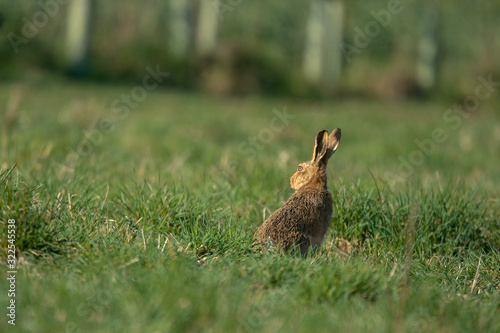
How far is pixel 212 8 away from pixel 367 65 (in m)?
5.89

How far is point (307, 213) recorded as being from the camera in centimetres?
341

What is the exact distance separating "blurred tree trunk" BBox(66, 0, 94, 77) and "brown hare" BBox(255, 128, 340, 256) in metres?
13.3

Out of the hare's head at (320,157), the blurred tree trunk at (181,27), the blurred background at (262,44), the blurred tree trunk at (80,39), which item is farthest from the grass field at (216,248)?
the blurred tree trunk at (181,27)

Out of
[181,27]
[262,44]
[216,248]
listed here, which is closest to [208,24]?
[181,27]

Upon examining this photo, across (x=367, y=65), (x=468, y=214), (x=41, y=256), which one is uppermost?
(x=367, y=65)

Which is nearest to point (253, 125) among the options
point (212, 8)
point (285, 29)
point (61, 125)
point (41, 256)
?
point (61, 125)

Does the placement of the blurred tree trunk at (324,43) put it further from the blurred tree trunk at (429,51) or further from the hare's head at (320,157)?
the hare's head at (320,157)

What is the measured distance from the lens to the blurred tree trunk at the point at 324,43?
63.5ft

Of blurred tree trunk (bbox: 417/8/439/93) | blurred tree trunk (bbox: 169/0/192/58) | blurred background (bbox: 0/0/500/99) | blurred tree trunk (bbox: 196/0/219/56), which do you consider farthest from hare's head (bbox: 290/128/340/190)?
blurred tree trunk (bbox: 417/8/439/93)

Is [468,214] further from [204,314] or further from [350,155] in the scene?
[350,155]

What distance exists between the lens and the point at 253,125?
9570mm

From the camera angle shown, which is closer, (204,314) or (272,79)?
(204,314)

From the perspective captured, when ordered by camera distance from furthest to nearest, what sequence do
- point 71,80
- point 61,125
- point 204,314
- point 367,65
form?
1. point 367,65
2. point 71,80
3. point 61,125
4. point 204,314

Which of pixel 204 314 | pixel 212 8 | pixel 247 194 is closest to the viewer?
pixel 204 314
